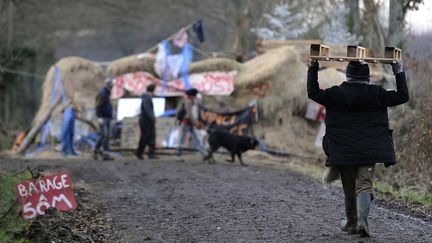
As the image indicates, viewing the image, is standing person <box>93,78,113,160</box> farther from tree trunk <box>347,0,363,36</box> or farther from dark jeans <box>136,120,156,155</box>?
tree trunk <box>347,0,363,36</box>

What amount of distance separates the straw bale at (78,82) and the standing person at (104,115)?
3643mm

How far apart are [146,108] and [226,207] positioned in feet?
31.2

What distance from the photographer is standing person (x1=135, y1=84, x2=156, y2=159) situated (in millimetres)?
19562

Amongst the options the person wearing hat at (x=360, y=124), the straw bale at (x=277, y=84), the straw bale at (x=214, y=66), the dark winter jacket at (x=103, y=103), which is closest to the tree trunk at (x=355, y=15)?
the straw bale at (x=277, y=84)

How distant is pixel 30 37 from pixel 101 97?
24592mm

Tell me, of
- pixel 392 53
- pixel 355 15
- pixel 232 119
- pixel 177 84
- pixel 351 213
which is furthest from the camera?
pixel 177 84

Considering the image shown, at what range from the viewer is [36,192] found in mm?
9391

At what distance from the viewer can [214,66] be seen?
912 inches

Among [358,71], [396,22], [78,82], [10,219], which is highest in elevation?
[396,22]

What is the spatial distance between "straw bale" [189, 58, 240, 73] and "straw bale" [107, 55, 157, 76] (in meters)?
1.37

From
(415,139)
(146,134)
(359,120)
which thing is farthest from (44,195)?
(146,134)

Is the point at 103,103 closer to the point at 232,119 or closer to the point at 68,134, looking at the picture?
the point at 68,134

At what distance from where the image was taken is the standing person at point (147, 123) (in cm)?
1956

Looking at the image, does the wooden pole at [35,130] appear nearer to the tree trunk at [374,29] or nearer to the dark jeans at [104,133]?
the dark jeans at [104,133]
